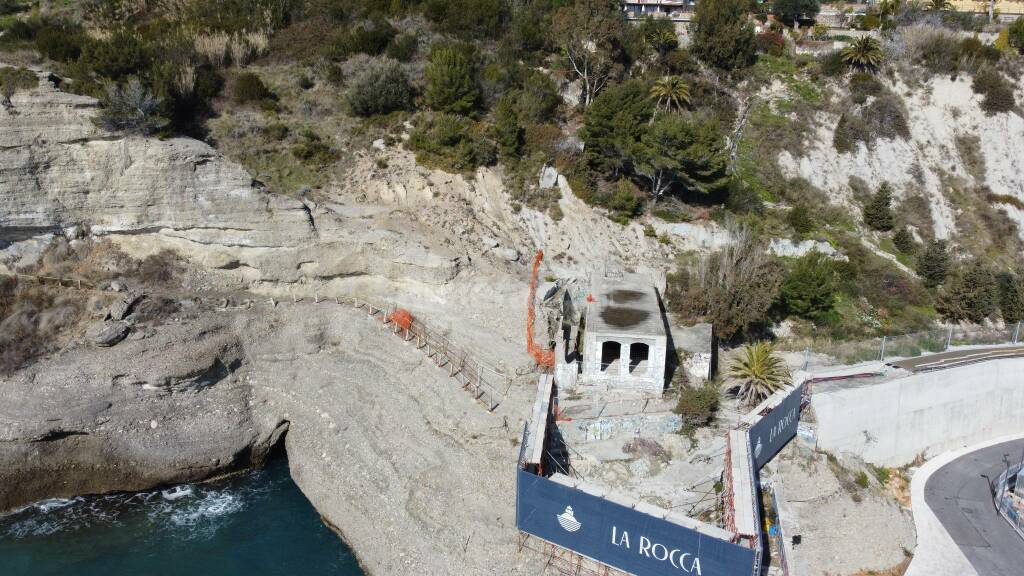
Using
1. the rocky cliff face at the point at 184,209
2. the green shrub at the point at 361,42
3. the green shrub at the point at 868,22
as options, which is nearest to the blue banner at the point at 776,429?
the rocky cliff face at the point at 184,209

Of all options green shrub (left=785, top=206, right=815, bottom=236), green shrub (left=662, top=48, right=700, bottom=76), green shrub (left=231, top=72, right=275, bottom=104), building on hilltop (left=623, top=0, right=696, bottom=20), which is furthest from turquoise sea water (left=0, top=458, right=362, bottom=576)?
building on hilltop (left=623, top=0, right=696, bottom=20)

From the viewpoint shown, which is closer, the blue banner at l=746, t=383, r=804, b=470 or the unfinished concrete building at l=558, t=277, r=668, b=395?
the blue banner at l=746, t=383, r=804, b=470

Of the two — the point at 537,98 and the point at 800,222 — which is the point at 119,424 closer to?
the point at 537,98

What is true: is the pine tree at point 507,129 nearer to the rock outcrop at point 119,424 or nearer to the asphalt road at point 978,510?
the rock outcrop at point 119,424

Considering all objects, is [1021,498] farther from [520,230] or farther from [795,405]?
[520,230]

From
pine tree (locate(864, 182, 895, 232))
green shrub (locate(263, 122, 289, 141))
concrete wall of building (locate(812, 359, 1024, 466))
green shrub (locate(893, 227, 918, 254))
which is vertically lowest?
concrete wall of building (locate(812, 359, 1024, 466))

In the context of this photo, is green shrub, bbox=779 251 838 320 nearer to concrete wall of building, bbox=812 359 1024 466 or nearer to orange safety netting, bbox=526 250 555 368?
concrete wall of building, bbox=812 359 1024 466

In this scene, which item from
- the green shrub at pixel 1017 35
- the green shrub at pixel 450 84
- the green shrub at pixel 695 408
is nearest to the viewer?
the green shrub at pixel 695 408
